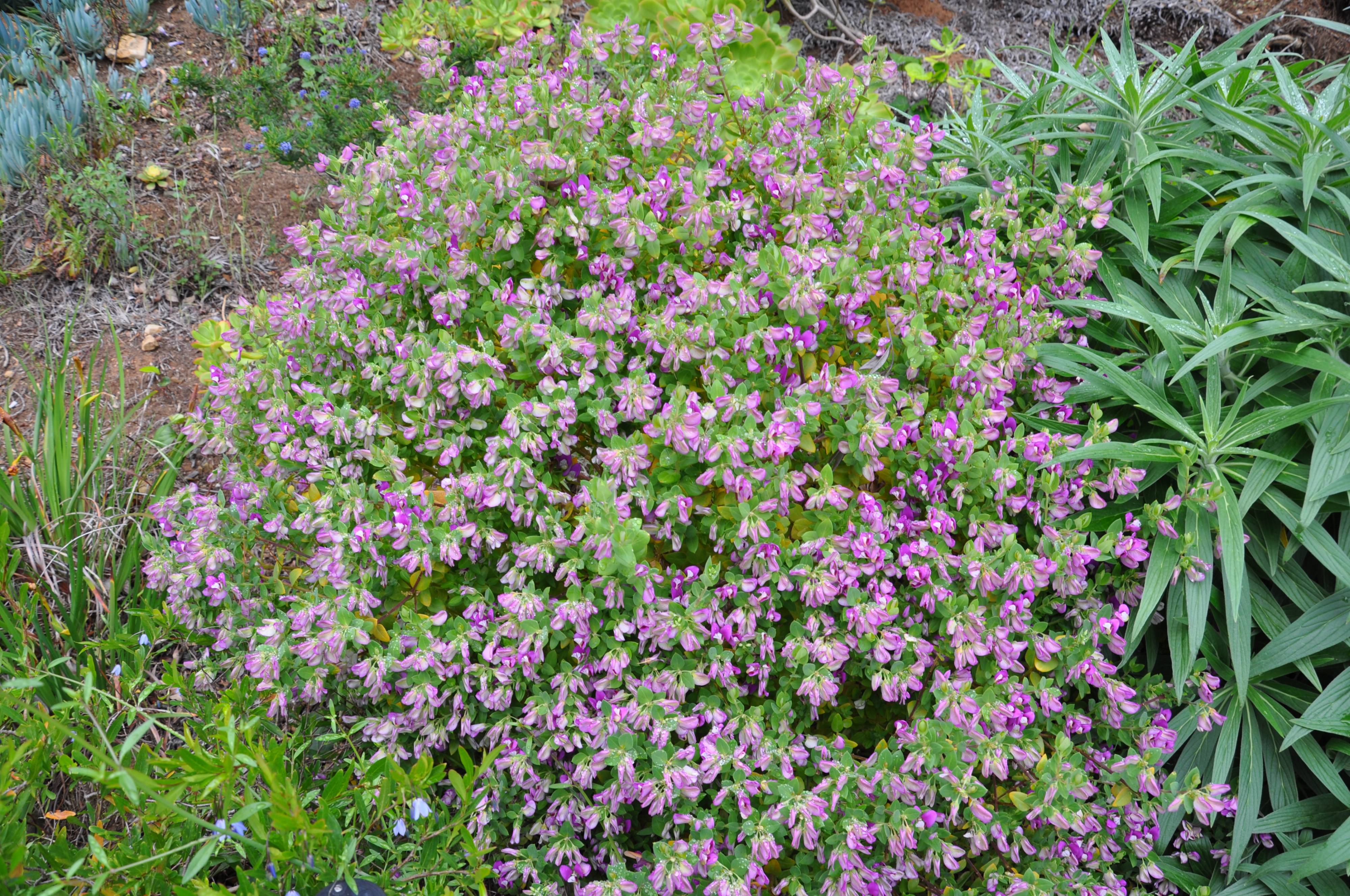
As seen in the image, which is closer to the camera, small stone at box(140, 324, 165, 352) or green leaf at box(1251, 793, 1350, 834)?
green leaf at box(1251, 793, 1350, 834)

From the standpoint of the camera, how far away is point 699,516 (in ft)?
6.82

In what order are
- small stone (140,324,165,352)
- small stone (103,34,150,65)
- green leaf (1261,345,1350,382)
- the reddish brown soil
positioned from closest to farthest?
green leaf (1261,345,1350,382), small stone (140,324,165,352), small stone (103,34,150,65), the reddish brown soil

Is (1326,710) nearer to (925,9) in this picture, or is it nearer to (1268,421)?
(1268,421)

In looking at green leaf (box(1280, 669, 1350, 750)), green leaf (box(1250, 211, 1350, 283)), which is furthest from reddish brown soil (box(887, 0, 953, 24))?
green leaf (box(1280, 669, 1350, 750))

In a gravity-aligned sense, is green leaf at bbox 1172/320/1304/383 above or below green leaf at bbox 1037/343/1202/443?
above

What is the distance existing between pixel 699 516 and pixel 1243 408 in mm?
1364

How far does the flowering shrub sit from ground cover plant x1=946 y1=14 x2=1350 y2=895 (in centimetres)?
13

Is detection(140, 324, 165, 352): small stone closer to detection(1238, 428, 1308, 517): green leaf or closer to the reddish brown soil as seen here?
detection(1238, 428, 1308, 517): green leaf

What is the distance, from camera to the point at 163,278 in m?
3.78

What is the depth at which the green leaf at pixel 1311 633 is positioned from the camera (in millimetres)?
2027

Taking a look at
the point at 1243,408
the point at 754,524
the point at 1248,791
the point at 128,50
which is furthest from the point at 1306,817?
the point at 128,50

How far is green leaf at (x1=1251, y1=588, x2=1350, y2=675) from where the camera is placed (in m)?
2.03

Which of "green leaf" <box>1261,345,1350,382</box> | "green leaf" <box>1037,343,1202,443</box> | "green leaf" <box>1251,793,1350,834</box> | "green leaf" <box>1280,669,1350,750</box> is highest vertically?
"green leaf" <box>1261,345,1350,382</box>

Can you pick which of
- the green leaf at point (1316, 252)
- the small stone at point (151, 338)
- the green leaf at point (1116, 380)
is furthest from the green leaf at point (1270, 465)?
the small stone at point (151, 338)
